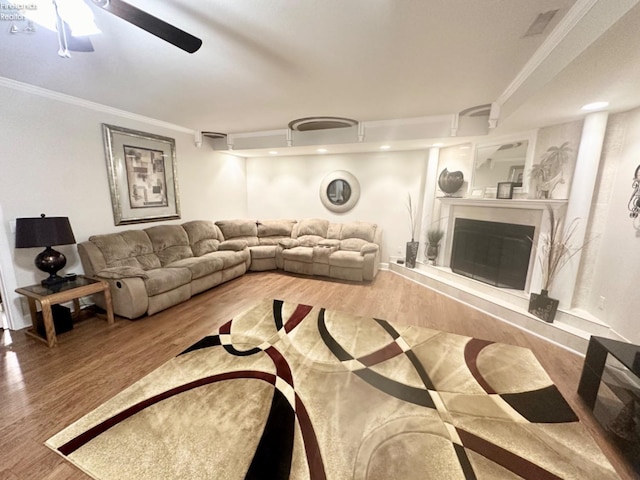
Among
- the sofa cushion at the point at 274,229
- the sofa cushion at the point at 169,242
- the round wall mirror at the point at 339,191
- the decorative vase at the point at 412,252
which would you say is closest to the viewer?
the sofa cushion at the point at 169,242

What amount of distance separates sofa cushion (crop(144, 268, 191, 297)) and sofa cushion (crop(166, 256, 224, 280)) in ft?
0.36

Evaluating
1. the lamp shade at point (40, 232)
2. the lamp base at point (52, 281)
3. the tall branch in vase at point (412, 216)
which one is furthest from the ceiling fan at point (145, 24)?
the tall branch in vase at point (412, 216)

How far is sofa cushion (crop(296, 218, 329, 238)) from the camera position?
523cm

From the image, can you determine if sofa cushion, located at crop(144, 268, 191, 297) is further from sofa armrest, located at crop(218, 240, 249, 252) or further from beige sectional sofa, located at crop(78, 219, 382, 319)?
sofa armrest, located at crop(218, 240, 249, 252)

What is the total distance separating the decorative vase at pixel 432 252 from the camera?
4.45m

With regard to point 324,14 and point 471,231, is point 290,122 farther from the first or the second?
point 471,231

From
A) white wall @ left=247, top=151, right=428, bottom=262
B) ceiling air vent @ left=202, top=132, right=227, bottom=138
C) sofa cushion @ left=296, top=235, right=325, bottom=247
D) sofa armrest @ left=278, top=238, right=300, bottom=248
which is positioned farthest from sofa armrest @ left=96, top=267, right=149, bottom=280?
white wall @ left=247, top=151, right=428, bottom=262

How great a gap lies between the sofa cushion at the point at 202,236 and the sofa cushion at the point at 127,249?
0.68m

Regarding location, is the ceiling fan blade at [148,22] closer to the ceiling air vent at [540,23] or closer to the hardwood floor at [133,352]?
the ceiling air vent at [540,23]

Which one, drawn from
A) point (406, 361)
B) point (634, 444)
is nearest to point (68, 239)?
point (406, 361)

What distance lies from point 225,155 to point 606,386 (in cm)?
615

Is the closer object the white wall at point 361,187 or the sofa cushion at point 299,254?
the sofa cushion at point 299,254

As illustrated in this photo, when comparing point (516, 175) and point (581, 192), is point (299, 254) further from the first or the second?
point (581, 192)

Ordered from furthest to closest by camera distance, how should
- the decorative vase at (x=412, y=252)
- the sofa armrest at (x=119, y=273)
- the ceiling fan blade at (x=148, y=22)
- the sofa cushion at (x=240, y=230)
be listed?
the sofa cushion at (x=240, y=230), the decorative vase at (x=412, y=252), the sofa armrest at (x=119, y=273), the ceiling fan blade at (x=148, y=22)
